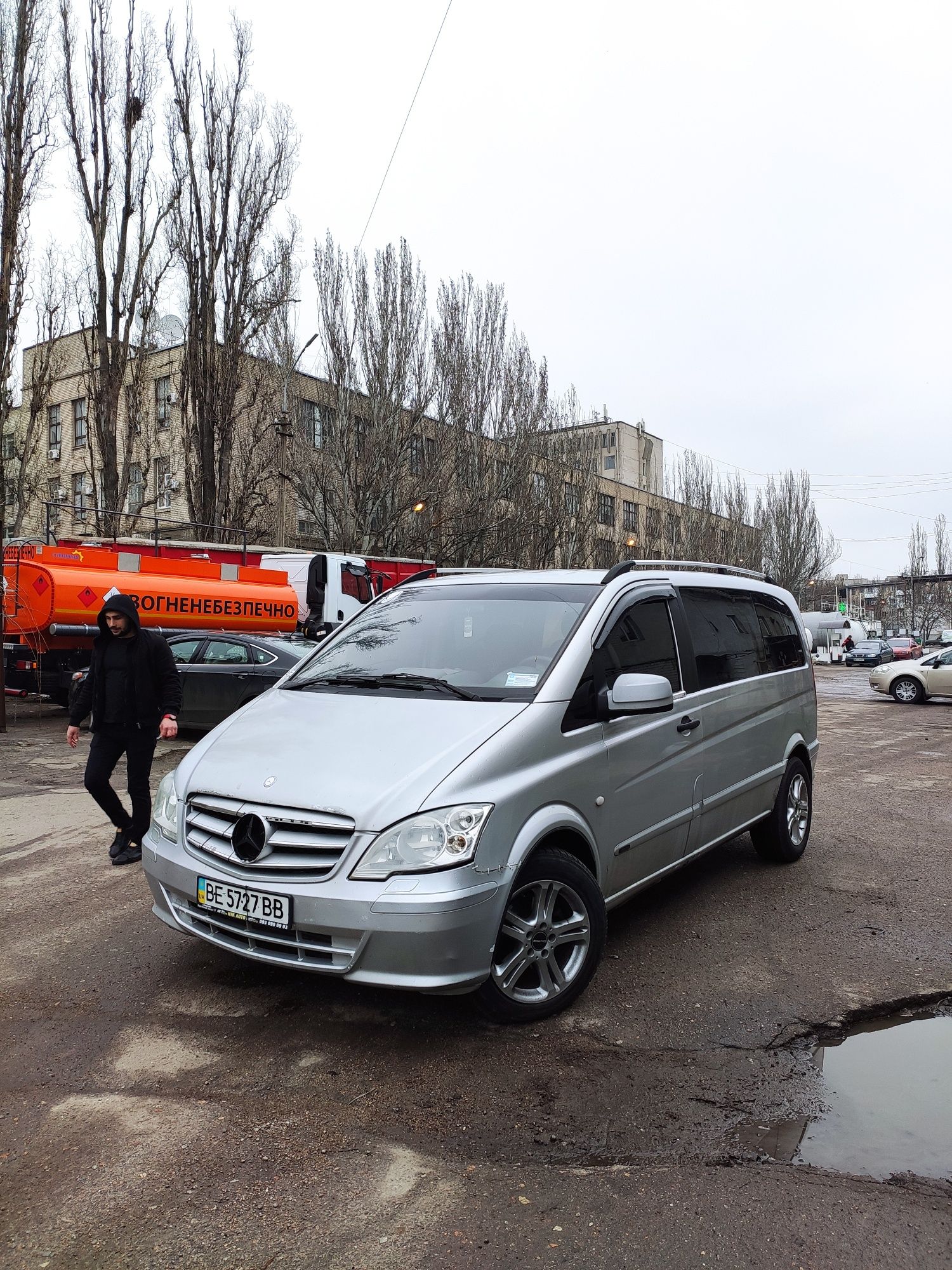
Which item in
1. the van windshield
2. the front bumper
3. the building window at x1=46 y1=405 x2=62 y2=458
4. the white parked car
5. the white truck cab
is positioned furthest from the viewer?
the building window at x1=46 y1=405 x2=62 y2=458

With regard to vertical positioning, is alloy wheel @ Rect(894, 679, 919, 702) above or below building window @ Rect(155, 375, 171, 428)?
below

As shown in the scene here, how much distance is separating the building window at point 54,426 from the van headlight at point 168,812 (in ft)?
130

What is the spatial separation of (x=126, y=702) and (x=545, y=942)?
10.6 ft

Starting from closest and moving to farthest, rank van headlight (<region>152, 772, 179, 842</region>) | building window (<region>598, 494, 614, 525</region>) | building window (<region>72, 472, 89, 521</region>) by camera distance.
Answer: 1. van headlight (<region>152, 772, 179, 842</region>)
2. building window (<region>72, 472, 89, 521</region>)
3. building window (<region>598, 494, 614, 525</region>)

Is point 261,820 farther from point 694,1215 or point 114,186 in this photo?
point 114,186

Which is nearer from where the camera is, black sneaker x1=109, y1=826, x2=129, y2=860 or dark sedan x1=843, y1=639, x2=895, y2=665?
black sneaker x1=109, y1=826, x2=129, y2=860

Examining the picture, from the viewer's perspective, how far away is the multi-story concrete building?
2434 cm

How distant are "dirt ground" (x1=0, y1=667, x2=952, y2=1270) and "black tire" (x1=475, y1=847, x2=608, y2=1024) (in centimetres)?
13

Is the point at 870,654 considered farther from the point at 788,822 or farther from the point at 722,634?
the point at 722,634

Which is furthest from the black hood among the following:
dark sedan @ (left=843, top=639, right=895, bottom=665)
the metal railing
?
dark sedan @ (left=843, top=639, right=895, bottom=665)

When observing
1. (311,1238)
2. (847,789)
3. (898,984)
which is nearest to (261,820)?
(311,1238)

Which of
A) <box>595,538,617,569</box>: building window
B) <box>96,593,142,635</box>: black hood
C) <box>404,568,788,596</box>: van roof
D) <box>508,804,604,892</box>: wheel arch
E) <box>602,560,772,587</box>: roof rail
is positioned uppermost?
<box>595,538,617,569</box>: building window

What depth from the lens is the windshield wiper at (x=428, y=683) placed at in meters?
3.78

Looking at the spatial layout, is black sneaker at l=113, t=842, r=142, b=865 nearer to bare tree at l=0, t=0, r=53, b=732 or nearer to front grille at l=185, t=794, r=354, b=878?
front grille at l=185, t=794, r=354, b=878
